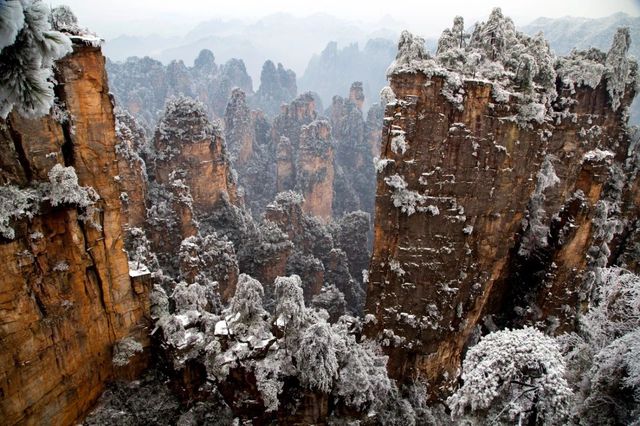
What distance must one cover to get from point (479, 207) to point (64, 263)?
15.7 meters

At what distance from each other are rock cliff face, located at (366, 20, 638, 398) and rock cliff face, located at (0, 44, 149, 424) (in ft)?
34.3

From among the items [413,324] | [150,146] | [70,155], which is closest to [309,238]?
[150,146]

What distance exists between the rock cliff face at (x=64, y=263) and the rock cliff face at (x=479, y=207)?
10.5 metres

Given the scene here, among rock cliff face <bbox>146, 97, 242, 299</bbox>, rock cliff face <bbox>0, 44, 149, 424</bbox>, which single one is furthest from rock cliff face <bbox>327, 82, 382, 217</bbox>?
rock cliff face <bbox>0, 44, 149, 424</bbox>

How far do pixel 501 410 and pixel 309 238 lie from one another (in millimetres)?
29118

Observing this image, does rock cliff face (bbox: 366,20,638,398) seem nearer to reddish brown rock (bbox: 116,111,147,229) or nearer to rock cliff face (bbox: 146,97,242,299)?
rock cliff face (bbox: 146,97,242,299)

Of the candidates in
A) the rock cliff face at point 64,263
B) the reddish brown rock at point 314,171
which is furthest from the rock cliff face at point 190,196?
the reddish brown rock at point 314,171

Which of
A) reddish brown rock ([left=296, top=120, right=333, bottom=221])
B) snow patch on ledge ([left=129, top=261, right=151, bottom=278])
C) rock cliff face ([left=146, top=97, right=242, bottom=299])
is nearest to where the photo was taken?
snow patch on ledge ([left=129, top=261, right=151, bottom=278])

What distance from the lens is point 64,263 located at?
35.5 feet

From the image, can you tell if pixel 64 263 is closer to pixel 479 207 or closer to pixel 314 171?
pixel 479 207

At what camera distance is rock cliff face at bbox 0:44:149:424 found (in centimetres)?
962

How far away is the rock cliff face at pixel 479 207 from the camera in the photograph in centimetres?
1680

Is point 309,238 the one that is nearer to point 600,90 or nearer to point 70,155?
point 600,90

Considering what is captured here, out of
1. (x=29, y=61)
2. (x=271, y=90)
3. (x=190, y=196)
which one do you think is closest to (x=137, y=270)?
(x=29, y=61)
